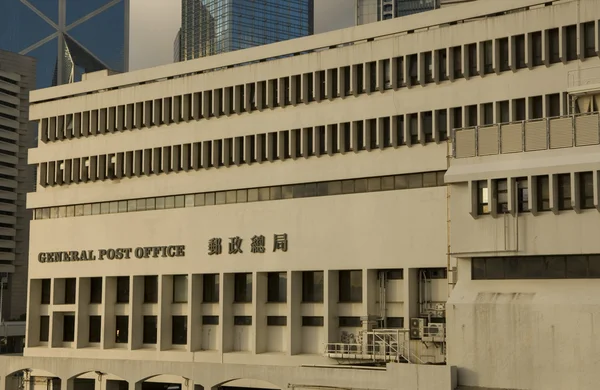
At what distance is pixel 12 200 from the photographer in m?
152

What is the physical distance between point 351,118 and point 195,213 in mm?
16023

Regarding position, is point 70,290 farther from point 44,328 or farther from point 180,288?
point 180,288

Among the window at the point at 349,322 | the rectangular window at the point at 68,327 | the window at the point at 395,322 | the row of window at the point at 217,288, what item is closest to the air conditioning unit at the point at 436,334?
the window at the point at 395,322

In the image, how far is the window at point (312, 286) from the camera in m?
70.8

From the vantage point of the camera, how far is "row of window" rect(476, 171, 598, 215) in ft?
155

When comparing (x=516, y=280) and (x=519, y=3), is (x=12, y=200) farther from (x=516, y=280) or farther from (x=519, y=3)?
(x=516, y=280)

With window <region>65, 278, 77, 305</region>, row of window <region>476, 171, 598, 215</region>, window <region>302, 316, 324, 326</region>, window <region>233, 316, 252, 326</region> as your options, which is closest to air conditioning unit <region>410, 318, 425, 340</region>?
window <region>302, 316, 324, 326</region>

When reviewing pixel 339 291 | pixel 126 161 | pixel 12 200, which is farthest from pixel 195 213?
pixel 12 200

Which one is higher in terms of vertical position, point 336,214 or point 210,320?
point 336,214

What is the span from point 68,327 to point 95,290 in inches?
171

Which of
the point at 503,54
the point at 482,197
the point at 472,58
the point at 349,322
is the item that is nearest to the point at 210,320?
the point at 349,322

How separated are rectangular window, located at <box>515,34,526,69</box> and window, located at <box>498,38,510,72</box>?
72cm

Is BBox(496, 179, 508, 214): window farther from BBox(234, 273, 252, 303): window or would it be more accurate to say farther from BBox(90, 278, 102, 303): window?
BBox(90, 278, 102, 303): window

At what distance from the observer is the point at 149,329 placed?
265 ft
